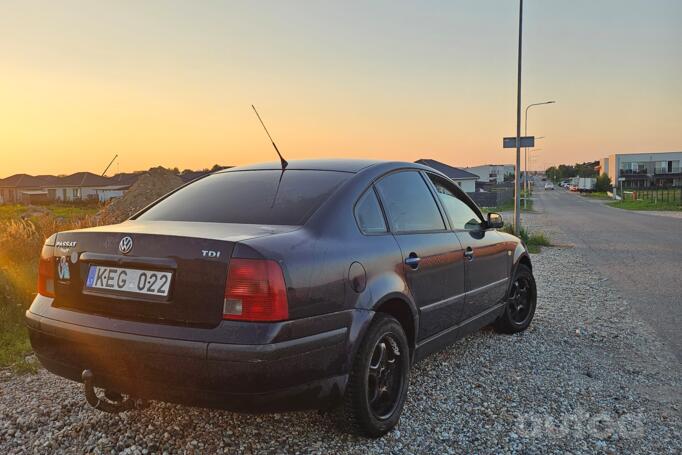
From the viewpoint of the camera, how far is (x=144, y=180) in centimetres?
1652

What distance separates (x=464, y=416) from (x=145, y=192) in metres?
13.7

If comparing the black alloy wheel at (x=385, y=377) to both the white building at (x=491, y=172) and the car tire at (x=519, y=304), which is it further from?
the white building at (x=491, y=172)

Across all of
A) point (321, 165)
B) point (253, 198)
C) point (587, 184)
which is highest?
point (321, 165)

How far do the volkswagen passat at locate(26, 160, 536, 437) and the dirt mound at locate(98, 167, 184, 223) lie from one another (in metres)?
10.9

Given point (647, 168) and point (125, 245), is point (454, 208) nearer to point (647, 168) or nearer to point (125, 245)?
point (125, 245)

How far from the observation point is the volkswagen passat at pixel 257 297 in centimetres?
274

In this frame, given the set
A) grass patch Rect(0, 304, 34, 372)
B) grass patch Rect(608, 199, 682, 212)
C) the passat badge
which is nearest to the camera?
the passat badge

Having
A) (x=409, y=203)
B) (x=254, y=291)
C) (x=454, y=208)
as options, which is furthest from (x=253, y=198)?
(x=454, y=208)

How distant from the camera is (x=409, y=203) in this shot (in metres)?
4.19

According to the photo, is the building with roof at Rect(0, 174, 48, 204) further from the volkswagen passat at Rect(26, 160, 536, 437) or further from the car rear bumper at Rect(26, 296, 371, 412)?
the car rear bumper at Rect(26, 296, 371, 412)

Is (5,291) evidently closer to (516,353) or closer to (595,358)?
(516,353)

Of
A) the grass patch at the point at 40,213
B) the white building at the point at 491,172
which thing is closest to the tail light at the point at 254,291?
the grass patch at the point at 40,213

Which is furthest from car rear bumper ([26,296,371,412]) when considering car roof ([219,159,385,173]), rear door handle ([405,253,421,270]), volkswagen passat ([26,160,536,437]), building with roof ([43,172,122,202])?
building with roof ([43,172,122,202])

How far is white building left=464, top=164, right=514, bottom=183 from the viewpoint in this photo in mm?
122625
